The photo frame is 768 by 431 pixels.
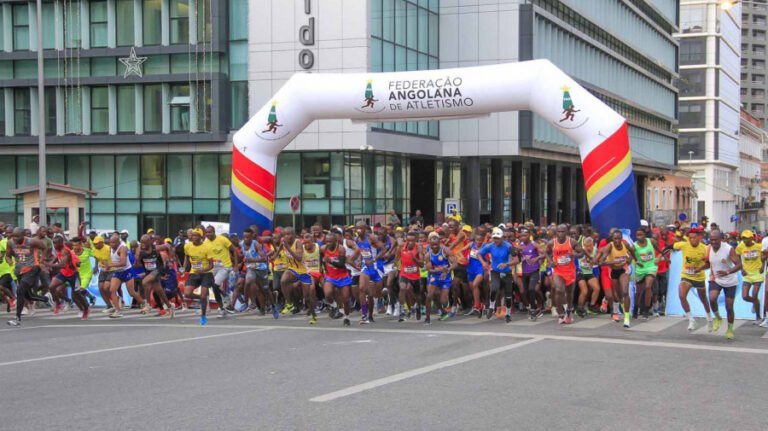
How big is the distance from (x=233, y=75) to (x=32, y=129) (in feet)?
29.5

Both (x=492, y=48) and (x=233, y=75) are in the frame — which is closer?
(x=233, y=75)

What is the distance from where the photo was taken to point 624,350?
13305mm

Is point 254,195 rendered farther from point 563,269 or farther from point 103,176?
point 103,176

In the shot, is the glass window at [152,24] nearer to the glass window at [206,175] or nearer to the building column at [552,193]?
the glass window at [206,175]

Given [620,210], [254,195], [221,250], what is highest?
[254,195]

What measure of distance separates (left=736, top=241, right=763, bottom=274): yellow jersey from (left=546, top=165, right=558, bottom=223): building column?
133 ft

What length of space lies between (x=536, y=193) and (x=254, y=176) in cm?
3350

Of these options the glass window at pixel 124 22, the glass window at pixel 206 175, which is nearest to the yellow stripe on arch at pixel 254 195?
the glass window at pixel 206 175

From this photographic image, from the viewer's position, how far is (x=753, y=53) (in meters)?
149

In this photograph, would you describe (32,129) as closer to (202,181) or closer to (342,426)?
(202,181)

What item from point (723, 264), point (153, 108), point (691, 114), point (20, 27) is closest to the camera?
point (723, 264)

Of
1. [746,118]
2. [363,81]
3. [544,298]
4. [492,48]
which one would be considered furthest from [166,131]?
[746,118]

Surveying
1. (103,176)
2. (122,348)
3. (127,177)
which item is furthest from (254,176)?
(103,176)

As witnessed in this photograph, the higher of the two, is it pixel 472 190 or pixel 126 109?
pixel 126 109
